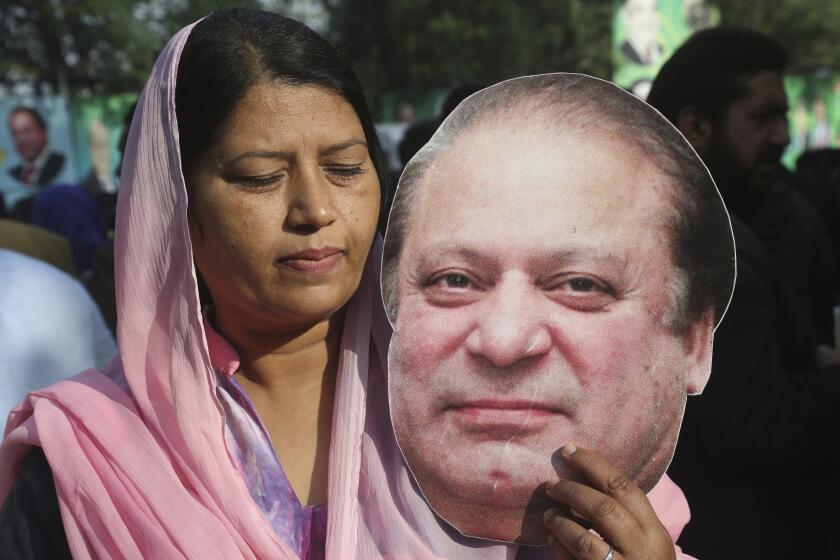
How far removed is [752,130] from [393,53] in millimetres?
19854

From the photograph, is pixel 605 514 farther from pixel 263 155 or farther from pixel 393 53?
pixel 393 53

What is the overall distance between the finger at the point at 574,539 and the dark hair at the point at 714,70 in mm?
1188

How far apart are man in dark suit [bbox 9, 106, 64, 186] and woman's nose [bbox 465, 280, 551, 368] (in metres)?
10.7

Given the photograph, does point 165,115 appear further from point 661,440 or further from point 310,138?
point 661,440

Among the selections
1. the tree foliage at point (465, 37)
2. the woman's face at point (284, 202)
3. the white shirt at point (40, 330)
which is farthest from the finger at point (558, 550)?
the tree foliage at point (465, 37)

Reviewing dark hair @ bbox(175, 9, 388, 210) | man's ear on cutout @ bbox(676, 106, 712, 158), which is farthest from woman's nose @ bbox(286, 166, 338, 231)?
man's ear on cutout @ bbox(676, 106, 712, 158)

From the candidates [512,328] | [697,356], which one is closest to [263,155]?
[512,328]

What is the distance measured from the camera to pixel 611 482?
1.17m

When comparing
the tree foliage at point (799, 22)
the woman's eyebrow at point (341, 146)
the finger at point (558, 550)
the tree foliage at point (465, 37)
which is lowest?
the tree foliage at point (799, 22)

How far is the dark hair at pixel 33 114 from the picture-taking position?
10.8 m

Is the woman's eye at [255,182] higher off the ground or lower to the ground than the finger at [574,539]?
higher

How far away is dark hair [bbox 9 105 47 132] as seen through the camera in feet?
35.4

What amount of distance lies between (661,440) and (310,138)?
0.64 meters

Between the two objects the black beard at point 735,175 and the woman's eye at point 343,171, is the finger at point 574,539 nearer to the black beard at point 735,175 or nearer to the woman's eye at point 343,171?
the woman's eye at point 343,171
